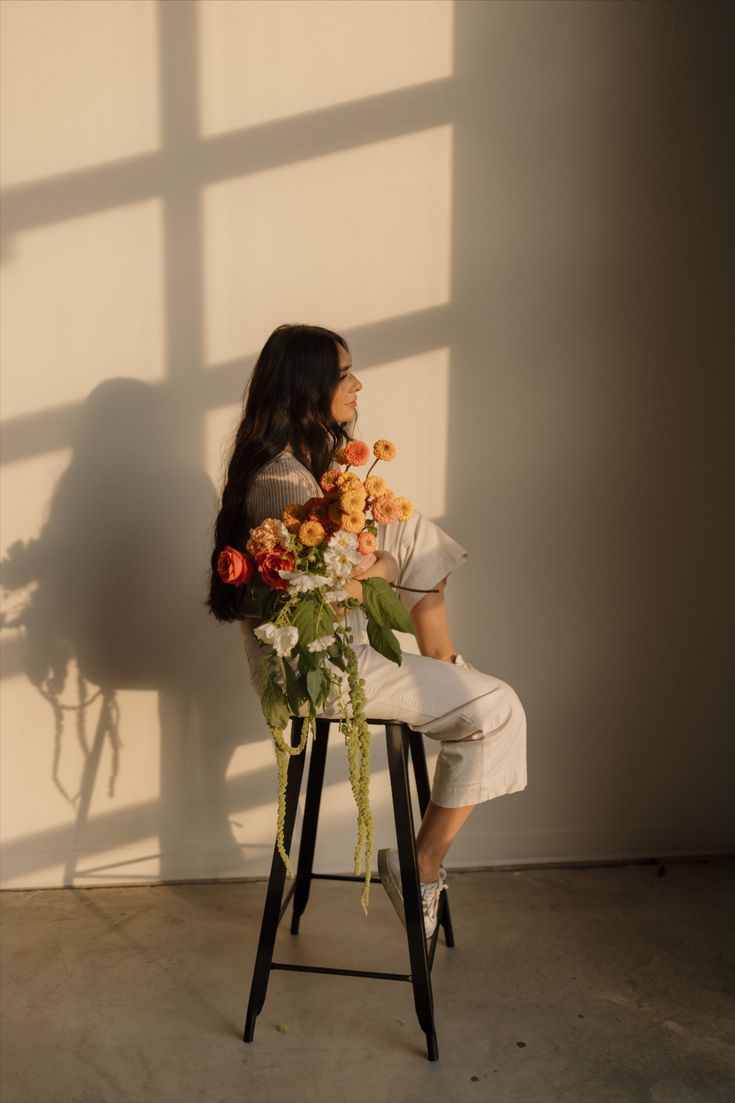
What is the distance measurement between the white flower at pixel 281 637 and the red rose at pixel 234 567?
4.7 inches

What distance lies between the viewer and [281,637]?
2.07 m

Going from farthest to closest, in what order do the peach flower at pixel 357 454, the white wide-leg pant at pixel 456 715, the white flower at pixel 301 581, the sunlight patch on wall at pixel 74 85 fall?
the sunlight patch on wall at pixel 74 85 → the white wide-leg pant at pixel 456 715 → the peach flower at pixel 357 454 → the white flower at pixel 301 581

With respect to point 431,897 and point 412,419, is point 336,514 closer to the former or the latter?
point 431,897

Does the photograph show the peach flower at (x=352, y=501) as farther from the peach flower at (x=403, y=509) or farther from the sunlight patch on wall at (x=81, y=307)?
the sunlight patch on wall at (x=81, y=307)

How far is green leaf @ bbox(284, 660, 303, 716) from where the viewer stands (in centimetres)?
212

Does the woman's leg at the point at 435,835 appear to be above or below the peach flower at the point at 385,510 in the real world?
below

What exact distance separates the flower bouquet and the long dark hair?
1.07 ft

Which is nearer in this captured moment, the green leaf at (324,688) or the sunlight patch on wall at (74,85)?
the green leaf at (324,688)

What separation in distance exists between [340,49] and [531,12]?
56cm

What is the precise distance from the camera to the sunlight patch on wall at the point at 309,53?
2986mm

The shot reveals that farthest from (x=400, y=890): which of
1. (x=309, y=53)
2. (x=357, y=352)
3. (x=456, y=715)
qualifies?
(x=309, y=53)

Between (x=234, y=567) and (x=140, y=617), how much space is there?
3.61ft

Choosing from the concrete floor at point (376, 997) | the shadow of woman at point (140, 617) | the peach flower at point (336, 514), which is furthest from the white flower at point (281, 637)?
the shadow of woman at point (140, 617)

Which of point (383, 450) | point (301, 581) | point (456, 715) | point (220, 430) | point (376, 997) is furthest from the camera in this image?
point (220, 430)
